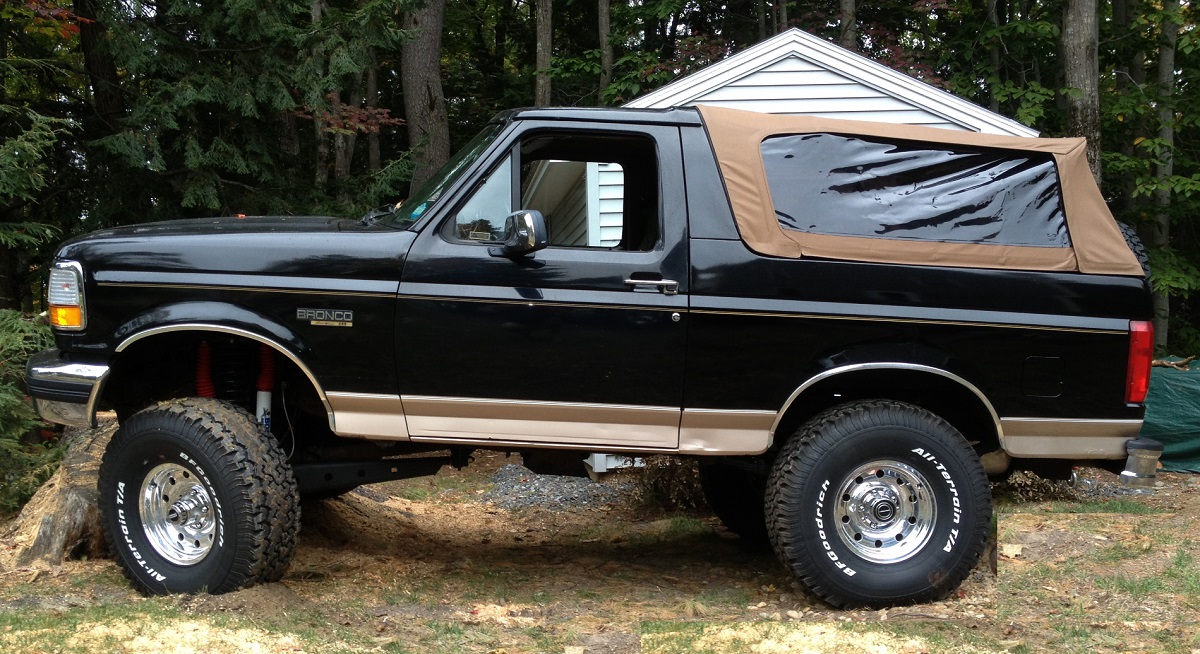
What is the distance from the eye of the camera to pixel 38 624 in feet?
13.9

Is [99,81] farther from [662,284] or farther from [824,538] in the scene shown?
[824,538]

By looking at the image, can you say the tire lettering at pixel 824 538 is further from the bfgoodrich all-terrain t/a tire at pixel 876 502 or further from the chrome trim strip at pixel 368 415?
the chrome trim strip at pixel 368 415

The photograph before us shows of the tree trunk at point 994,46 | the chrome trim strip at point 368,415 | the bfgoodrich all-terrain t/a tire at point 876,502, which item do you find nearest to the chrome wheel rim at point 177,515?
the chrome trim strip at point 368,415

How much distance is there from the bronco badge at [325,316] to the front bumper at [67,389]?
3.07 feet

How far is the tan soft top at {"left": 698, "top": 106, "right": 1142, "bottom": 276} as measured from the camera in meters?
4.63

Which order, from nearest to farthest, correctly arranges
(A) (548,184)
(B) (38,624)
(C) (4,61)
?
(B) (38,624), (A) (548,184), (C) (4,61)

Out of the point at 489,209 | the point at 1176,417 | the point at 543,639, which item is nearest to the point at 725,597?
the point at 543,639

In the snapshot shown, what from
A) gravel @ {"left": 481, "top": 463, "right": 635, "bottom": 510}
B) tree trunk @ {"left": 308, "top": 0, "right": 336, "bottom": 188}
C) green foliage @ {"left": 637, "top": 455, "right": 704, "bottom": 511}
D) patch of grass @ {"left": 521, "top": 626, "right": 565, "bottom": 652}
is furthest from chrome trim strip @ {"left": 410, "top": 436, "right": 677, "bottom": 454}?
tree trunk @ {"left": 308, "top": 0, "right": 336, "bottom": 188}

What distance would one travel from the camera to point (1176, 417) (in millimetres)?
9938

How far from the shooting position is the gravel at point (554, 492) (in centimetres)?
888

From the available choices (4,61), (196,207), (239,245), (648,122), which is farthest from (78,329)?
(196,207)

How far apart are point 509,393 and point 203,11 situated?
7889 mm

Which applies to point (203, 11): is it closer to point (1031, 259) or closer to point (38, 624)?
point (38, 624)

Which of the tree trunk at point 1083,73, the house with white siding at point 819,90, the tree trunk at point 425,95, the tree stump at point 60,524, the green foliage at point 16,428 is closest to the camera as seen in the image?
the tree stump at point 60,524
